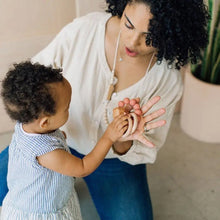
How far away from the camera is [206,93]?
1.73 metres

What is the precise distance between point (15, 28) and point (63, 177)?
0.86 m

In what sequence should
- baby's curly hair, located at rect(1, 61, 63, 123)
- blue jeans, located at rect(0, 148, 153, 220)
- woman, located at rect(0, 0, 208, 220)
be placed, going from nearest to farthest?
1. baby's curly hair, located at rect(1, 61, 63, 123)
2. woman, located at rect(0, 0, 208, 220)
3. blue jeans, located at rect(0, 148, 153, 220)

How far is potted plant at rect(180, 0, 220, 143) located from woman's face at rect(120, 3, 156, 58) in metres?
0.78

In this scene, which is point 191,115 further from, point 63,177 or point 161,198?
point 63,177

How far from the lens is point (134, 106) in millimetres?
968

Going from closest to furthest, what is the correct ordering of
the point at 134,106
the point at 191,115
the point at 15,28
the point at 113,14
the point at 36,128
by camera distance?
the point at 36,128
the point at 134,106
the point at 113,14
the point at 15,28
the point at 191,115

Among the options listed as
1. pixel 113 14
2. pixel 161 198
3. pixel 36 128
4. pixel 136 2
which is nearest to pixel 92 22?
pixel 113 14

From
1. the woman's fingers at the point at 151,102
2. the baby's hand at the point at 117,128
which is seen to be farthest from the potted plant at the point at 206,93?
the baby's hand at the point at 117,128

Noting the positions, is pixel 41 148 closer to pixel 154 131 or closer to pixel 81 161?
pixel 81 161

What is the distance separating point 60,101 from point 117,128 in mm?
182

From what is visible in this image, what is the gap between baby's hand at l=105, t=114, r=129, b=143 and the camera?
0.90 metres

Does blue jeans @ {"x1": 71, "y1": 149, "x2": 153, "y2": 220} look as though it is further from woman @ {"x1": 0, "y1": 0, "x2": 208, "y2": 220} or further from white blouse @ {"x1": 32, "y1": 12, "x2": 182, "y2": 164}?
white blouse @ {"x1": 32, "y1": 12, "x2": 182, "y2": 164}

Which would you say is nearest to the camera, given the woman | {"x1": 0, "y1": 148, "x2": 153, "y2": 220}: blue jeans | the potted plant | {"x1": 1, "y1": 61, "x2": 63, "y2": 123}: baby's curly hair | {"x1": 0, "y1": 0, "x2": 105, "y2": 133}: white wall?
{"x1": 1, "y1": 61, "x2": 63, "y2": 123}: baby's curly hair

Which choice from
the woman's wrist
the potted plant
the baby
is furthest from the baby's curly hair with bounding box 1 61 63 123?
the potted plant
